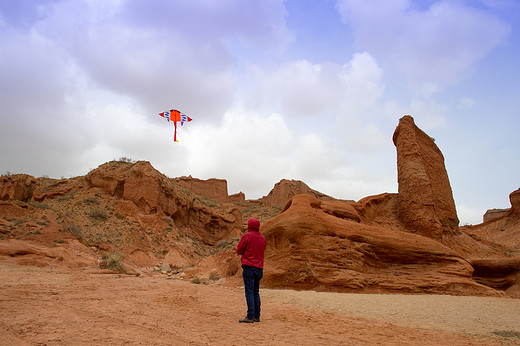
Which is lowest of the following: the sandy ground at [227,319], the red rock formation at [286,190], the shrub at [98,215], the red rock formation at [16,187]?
the sandy ground at [227,319]

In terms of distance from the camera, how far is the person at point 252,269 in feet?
18.4

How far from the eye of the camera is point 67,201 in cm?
2556

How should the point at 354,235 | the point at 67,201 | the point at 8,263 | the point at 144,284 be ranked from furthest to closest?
the point at 67,201, the point at 8,263, the point at 354,235, the point at 144,284

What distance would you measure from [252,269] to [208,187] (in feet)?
174

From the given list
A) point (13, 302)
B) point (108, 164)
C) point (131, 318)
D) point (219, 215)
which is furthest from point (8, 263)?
point (219, 215)

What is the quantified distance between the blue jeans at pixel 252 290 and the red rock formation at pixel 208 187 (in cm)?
5132

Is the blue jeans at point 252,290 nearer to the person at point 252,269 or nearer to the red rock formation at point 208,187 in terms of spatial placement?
the person at point 252,269

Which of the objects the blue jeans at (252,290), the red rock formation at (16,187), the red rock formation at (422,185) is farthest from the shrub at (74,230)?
the red rock formation at (422,185)

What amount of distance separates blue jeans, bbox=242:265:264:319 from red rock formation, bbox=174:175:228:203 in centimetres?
5132

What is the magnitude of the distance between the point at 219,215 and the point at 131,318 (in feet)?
98.1

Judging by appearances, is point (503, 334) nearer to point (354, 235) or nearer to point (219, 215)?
point (354, 235)

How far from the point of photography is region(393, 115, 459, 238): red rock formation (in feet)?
46.0

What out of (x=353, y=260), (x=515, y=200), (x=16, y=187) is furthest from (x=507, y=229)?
(x=16, y=187)

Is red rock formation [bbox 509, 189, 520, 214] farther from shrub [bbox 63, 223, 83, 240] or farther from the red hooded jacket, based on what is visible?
shrub [bbox 63, 223, 83, 240]
